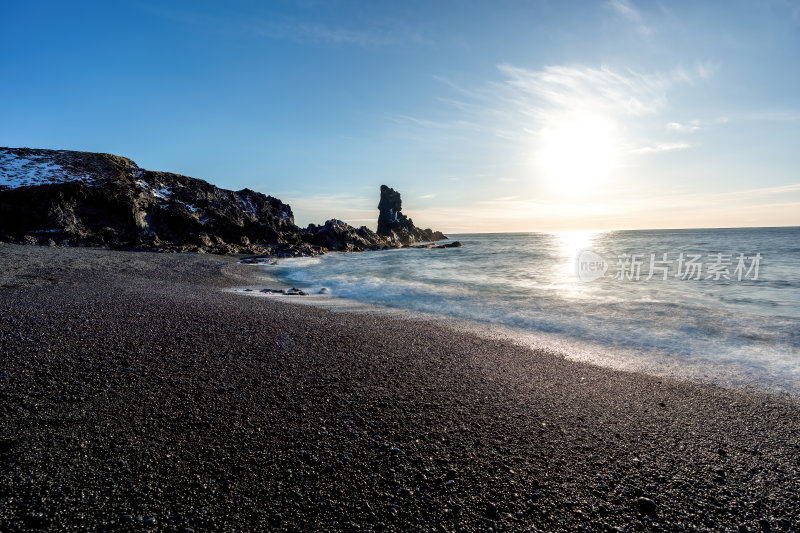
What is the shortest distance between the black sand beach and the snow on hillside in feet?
120

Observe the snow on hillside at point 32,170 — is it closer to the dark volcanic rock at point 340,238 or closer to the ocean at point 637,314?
the dark volcanic rock at point 340,238

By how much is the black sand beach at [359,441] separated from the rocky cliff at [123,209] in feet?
99.1

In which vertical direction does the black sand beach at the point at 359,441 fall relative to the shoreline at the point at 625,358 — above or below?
above

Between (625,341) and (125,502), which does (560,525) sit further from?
(625,341)

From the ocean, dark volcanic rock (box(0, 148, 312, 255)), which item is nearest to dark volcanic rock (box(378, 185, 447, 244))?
dark volcanic rock (box(0, 148, 312, 255))

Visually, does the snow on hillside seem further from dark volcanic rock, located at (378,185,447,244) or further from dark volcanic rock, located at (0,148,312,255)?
dark volcanic rock, located at (378,185,447,244)

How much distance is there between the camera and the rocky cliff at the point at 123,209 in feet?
94.2

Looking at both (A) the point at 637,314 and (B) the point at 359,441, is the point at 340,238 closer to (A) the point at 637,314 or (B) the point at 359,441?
(A) the point at 637,314

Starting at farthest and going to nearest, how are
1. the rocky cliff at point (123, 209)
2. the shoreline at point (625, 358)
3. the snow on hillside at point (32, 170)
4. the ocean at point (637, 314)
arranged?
the snow on hillside at point (32, 170) < the rocky cliff at point (123, 209) < the ocean at point (637, 314) < the shoreline at point (625, 358)

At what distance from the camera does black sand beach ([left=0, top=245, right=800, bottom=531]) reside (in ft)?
9.45

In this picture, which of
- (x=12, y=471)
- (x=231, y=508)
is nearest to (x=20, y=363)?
(x=12, y=471)

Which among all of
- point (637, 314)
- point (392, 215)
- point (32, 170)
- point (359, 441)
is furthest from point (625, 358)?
point (392, 215)

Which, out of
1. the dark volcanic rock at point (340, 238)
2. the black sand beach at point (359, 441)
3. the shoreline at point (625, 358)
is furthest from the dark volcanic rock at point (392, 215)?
the black sand beach at point (359, 441)

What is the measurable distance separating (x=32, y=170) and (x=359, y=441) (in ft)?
156
